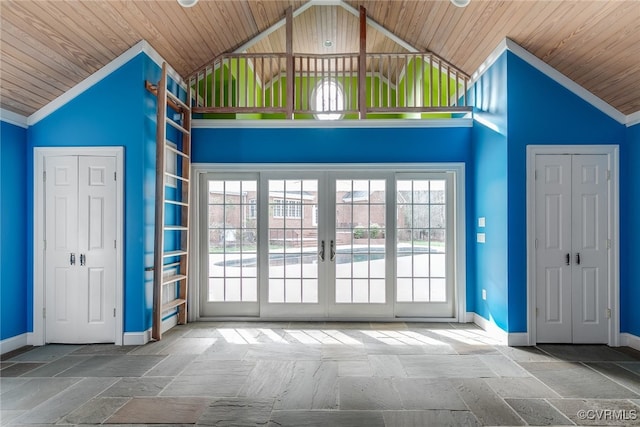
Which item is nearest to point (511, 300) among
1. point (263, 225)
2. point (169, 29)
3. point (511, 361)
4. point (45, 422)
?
point (511, 361)

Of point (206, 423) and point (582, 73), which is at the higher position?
point (582, 73)

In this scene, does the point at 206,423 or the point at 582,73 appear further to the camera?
the point at 582,73

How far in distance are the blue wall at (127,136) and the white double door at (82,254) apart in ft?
0.55

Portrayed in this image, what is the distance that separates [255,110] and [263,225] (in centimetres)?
148

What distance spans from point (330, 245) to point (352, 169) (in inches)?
40.4

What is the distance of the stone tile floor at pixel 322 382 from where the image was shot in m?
2.57

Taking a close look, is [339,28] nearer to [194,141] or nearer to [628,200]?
[194,141]

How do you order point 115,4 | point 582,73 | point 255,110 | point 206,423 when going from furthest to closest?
point 255,110 < point 582,73 < point 115,4 < point 206,423

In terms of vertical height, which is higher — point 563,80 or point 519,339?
point 563,80

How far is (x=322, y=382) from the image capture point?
3086 millimetres

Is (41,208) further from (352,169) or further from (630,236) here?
(630,236)

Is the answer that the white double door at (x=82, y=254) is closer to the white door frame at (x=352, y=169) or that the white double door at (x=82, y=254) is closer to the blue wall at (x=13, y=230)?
the blue wall at (x=13, y=230)

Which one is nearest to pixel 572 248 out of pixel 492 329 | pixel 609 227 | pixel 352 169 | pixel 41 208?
pixel 609 227

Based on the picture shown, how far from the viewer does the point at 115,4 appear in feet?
11.1
